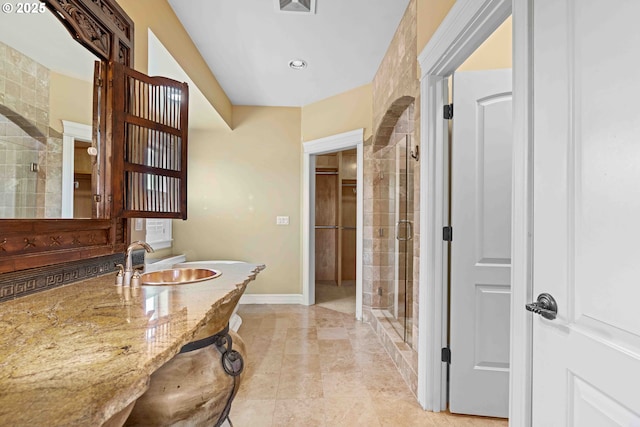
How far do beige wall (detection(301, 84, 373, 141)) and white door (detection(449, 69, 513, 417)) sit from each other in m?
1.77

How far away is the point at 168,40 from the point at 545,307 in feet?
8.76

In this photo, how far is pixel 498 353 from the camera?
1.86 metres

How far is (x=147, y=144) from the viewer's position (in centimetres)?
173

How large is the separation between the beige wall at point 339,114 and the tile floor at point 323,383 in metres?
2.22

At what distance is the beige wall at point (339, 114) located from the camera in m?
3.65

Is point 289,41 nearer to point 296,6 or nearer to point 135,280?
point 296,6

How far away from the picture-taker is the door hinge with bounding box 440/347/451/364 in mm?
1916

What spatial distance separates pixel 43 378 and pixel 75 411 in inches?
5.8

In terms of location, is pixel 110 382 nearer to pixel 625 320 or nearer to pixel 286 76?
pixel 625 320

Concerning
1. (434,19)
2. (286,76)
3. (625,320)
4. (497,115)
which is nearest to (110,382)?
(625,320)

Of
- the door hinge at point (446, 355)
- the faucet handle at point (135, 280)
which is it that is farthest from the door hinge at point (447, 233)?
the faucet handle at point (135, 280)

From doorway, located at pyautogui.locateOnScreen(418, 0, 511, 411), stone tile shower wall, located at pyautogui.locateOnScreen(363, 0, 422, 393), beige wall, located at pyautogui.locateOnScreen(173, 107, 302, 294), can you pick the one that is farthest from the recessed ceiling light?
doorway, located at pyautogui.locateOnScreen(418, 0, 511, 411)

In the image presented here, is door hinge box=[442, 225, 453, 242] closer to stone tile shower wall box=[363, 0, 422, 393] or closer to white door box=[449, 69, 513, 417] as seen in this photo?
white door box=[449, 69, 513, 417]
